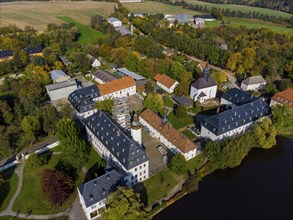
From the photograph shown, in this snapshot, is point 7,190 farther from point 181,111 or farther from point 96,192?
point 181,111

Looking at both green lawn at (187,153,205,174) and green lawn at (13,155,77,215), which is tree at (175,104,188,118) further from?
green lawn at (13,155,77,215)

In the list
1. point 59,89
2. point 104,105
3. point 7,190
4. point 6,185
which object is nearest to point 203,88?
point 104,105

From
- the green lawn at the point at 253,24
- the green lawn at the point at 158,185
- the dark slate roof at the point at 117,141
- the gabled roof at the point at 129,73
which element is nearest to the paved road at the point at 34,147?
the dark slate roof at the point at 117,141

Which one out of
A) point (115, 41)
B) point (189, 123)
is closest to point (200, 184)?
point (189, 123)

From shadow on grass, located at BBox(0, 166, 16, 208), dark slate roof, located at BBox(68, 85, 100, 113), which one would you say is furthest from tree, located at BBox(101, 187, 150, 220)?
dark slate roof, located at BBox(68, 85, 100, 113)

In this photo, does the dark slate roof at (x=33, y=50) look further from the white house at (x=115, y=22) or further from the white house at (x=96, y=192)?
the white house at (x=96, y=192)
